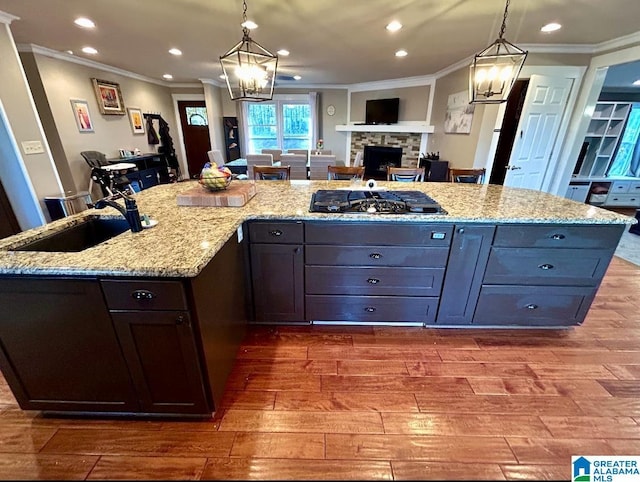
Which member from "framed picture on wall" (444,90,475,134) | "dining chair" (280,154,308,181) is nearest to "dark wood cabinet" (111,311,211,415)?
"dining chair" (280,154,308,181)

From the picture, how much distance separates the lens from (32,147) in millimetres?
3086

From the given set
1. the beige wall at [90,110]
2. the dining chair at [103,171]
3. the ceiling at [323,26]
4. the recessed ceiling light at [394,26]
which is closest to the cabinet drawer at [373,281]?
the ceiling at [323,26]

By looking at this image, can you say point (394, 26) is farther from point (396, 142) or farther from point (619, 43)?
point (396, 142)

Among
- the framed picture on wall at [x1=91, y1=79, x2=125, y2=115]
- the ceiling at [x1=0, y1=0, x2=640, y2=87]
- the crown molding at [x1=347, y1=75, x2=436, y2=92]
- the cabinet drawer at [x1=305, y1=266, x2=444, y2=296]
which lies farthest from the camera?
the crown molding at [x1=347, y1=75, x2=436, y2=92]

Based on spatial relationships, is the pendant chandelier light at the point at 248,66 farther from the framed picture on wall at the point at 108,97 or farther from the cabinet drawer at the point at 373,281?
the framed picture on wall at the point at 108,97

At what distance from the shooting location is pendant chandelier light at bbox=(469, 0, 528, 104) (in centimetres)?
174

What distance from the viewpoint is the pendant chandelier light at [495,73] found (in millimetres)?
1736

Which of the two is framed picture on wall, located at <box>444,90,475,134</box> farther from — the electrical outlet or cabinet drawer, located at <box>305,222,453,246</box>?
the electrical outlet

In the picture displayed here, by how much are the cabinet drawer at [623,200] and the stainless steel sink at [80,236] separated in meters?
7.99

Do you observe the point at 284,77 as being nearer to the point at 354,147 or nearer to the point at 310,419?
the point at 354,147

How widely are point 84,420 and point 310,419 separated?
1154mm

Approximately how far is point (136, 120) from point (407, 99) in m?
6.03

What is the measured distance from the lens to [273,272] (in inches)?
73.0

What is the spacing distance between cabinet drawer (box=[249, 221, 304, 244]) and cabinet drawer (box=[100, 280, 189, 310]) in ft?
2.33
